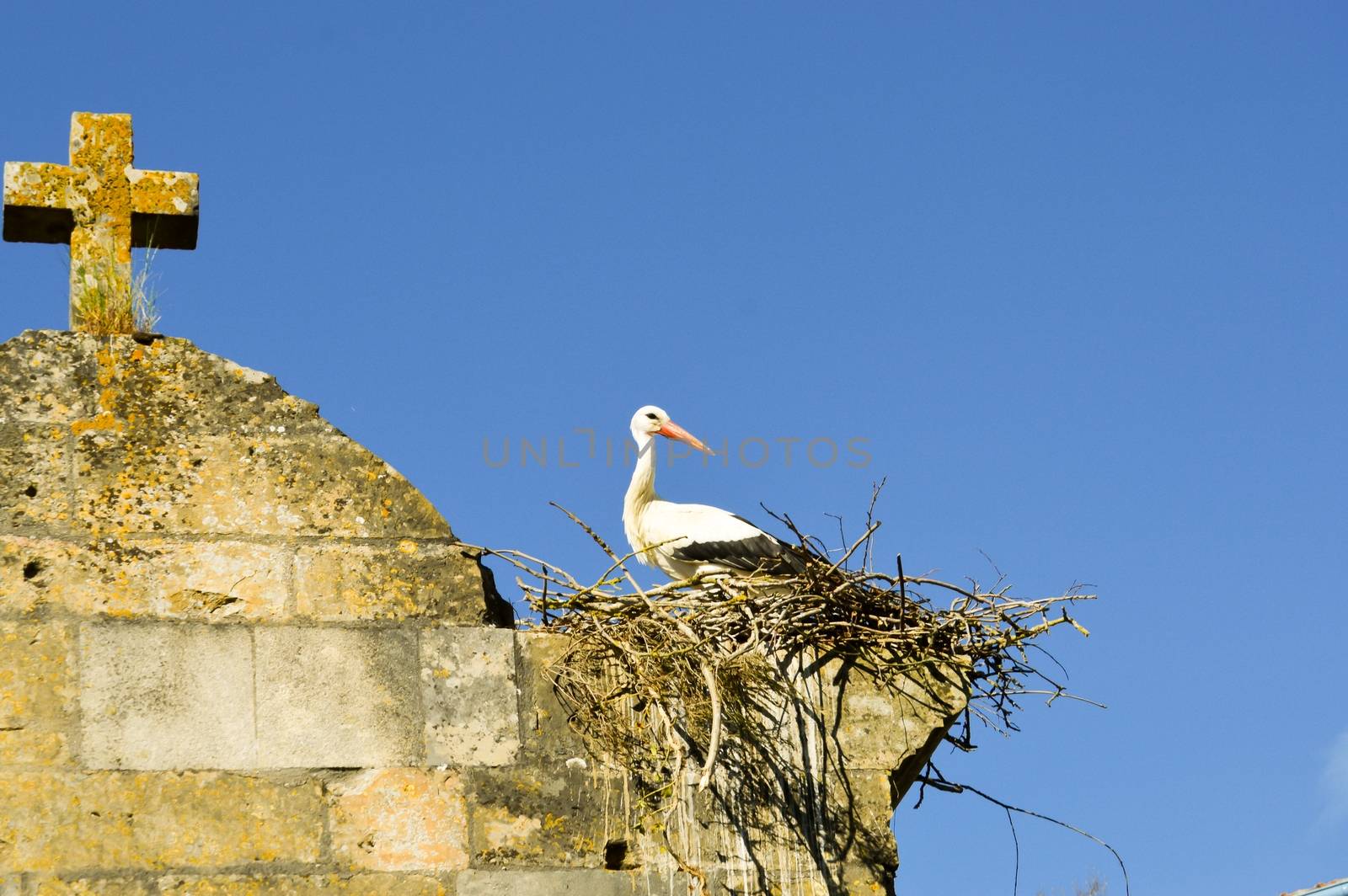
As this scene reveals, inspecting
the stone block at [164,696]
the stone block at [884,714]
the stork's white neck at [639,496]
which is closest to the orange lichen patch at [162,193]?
the stone block at [164,696]

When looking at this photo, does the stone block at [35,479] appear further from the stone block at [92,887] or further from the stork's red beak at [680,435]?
the stork's red beak at [680,435]

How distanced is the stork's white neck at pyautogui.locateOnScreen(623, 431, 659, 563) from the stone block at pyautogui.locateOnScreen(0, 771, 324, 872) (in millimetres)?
4574

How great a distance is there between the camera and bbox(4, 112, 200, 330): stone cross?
6184 mm

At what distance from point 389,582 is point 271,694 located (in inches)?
20.4

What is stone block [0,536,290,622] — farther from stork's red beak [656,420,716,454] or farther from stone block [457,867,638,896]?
stork's red beak [656,420,716,454]

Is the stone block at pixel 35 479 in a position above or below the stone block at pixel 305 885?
above

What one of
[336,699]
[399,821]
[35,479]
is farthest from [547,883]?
[35,479]

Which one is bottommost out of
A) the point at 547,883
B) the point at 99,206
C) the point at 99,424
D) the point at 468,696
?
the point at 547,883

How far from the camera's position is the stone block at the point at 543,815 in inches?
218

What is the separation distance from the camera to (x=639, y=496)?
33.3 feet

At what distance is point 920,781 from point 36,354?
3310mm

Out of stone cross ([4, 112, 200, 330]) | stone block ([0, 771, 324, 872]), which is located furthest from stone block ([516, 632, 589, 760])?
stone cross ([4, 112, 200, 330])

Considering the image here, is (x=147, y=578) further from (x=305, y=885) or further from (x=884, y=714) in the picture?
(x=884, y=714)

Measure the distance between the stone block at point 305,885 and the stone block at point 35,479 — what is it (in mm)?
1137
